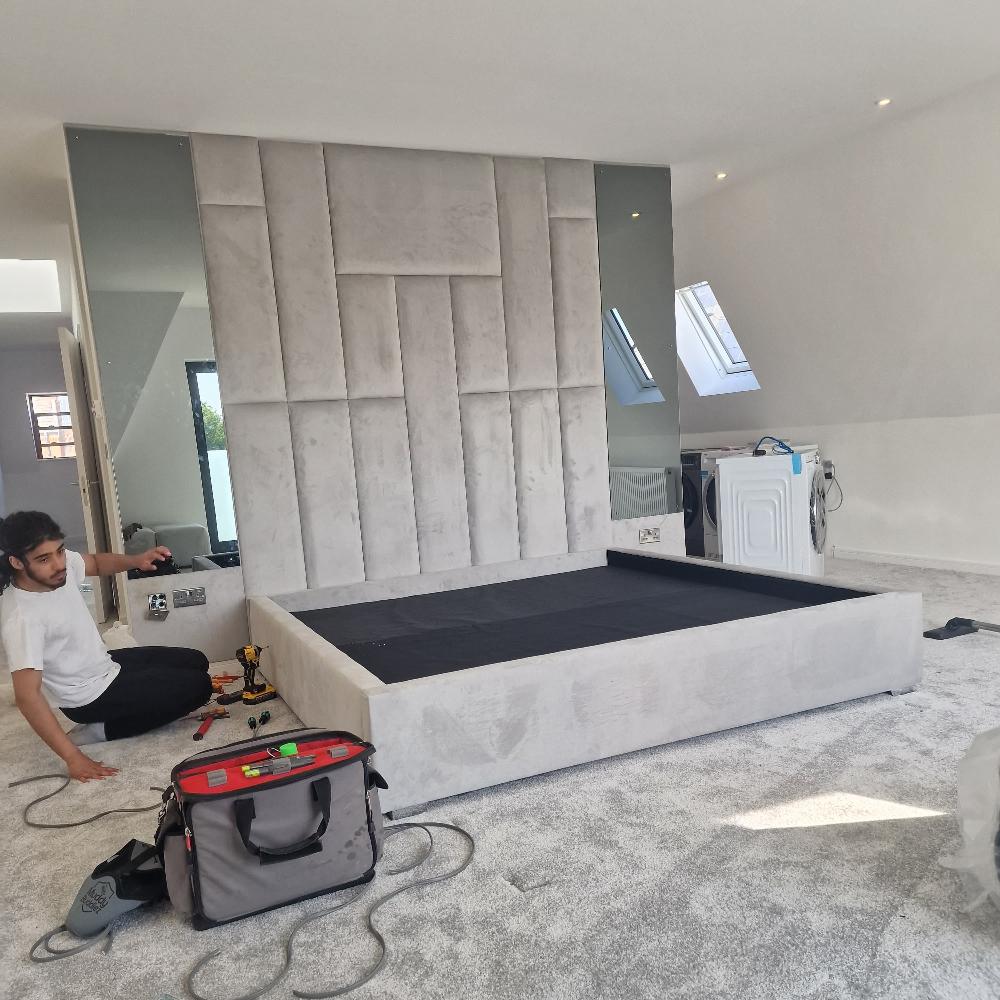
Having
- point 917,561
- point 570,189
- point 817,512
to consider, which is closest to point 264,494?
point 570,189

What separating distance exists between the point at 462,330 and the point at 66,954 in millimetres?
3456

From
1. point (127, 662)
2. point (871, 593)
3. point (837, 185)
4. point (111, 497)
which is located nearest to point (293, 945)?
point (127, 662)

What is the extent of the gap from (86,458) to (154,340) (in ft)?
5.65

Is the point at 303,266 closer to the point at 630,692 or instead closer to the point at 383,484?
the point at 383,484

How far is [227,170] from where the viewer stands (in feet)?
13.3

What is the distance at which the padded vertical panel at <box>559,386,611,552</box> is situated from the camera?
15.9 feet

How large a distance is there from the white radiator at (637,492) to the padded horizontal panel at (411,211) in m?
1.45

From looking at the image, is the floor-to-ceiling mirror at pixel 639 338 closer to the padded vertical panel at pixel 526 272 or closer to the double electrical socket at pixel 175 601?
the padded vertical panel at pixel 526 272

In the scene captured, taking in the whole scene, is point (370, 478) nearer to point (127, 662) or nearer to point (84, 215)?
point (127, 662)

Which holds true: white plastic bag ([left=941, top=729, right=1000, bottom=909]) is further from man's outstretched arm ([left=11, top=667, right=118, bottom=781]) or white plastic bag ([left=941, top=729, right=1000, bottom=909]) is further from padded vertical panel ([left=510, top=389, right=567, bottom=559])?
padded vertical panel ([left=510, top=389, right=567, bottom=559])

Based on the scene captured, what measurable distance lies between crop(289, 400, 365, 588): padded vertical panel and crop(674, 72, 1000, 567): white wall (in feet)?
10.2

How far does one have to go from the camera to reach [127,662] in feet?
11.2

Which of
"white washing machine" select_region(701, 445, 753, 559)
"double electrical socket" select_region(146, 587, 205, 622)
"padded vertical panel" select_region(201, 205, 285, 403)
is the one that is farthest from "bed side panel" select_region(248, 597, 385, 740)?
"white washing machine" select_region(701, 445, 753, 559)

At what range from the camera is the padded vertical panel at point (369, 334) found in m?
4.31
